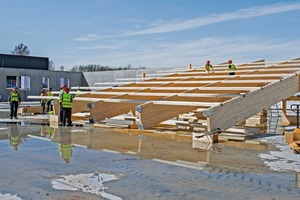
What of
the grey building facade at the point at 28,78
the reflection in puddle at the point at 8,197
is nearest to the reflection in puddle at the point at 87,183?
the reflection in puddle at the point at 8,197

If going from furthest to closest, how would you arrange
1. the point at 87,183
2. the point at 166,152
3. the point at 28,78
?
the point at 28,78 < the point at 166,152 < the point at 87,183

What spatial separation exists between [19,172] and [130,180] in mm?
1773

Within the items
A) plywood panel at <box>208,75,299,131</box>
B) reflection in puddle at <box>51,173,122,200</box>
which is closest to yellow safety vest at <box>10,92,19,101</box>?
plywood panel at <box>208,75,299,131</box>

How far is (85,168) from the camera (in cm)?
584

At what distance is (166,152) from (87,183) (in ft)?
9.20

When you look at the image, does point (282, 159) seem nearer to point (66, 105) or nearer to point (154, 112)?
point (154, 112)

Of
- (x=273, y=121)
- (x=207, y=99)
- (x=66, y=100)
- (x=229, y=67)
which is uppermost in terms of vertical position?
(x=229, y=67)

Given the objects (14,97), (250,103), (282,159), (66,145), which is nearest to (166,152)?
(282,159)

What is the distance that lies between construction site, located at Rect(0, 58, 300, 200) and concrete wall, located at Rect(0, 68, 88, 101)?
832 inches

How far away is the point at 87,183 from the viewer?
4914 millimetres

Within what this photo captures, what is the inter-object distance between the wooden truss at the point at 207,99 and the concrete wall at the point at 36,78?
67.2 feet

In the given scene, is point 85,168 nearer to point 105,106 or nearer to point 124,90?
point 105,106

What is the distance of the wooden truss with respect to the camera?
9227mm

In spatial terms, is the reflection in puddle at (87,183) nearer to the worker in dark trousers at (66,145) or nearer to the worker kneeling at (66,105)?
the worker in dark trousers at (66,145)
